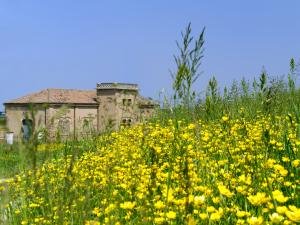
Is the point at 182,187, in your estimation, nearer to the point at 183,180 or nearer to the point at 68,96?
the point at 183,180

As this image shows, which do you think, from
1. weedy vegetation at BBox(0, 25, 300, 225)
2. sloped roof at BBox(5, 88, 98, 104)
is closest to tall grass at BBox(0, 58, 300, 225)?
weedy vegetation at BBox(0, 25, 300, 225)

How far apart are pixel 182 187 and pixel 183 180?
0.41 m

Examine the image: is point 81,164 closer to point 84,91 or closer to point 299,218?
point 299,218

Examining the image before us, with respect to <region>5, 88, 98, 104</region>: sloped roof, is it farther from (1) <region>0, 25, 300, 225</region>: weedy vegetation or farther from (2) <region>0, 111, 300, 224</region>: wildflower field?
(2) <region>0, 111, 300, 224</region>: wildflower field

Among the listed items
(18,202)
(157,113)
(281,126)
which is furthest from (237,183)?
(157,113)

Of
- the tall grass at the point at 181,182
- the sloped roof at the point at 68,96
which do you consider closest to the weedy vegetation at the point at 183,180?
the tall grass at the point at 181,182

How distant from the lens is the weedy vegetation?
101 inches

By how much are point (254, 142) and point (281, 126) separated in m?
0.75

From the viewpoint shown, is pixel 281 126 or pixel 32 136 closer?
pixel 32 136

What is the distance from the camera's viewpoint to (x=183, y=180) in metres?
3.51

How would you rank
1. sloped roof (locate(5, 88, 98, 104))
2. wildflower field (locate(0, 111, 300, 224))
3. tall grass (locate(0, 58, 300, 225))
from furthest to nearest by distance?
sloped roof (locate(5, 88, 98, 104)) → wildflower field (locate(0, 111, 300, 224)) → tall grass (locate(0, 58, 300, 225))

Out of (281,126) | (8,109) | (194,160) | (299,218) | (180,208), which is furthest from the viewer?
(8,109)

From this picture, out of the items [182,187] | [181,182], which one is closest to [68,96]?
[181,182]

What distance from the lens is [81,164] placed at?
7.41m
